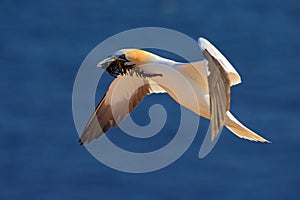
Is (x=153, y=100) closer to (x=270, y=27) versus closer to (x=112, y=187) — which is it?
(x=112, y=187)

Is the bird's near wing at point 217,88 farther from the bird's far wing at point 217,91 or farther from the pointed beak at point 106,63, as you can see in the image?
the pointed beak at point 106,63

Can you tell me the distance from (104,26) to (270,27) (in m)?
1.33

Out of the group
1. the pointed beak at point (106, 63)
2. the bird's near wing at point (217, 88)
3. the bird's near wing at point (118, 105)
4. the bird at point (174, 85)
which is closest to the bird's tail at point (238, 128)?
the bird at point (174, 85)

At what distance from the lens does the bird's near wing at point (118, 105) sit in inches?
200

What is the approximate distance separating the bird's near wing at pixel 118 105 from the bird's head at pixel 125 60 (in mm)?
175

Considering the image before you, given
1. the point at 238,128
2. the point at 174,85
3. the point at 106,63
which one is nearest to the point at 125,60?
the point at 106,63

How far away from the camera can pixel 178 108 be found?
805cm

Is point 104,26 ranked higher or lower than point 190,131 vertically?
higher

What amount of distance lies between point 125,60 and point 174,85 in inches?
9.0

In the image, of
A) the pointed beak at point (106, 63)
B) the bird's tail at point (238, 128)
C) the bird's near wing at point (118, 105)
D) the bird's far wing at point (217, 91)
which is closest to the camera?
the bird's far wing at point (217, 91)

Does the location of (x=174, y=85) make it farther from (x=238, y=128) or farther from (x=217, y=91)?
(x=217, y=91)

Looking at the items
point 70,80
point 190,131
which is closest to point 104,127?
point 190,131

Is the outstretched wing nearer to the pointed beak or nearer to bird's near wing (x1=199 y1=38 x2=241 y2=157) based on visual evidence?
bird's near wing (x1=199 y1=38 x2=241 y2=157)

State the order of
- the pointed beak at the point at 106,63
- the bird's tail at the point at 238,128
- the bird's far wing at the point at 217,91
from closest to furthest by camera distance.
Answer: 1. the bird's far wing at the point at 217,91
2. the bird's tail at the point at 238,128
3. the pointed beak at the point at 106,63
